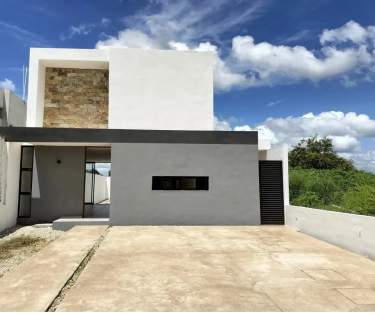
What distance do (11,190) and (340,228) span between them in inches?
431

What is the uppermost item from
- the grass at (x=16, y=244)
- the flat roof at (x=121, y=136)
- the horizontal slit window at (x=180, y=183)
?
the flat roof at (x=121, y=136)

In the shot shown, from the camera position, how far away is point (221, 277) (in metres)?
5.29

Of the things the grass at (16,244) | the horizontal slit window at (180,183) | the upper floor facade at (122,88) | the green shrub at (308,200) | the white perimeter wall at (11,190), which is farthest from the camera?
the upper floor facade at (122,88)

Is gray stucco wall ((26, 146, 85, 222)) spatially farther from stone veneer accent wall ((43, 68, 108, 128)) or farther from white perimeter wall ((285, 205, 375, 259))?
white perimeter wall ((285, 205, 375, 259))

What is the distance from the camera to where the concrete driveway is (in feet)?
13.5

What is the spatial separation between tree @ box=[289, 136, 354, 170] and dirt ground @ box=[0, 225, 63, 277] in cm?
2810

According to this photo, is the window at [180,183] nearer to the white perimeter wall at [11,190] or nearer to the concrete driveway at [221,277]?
the concrete driveway at [221,277]

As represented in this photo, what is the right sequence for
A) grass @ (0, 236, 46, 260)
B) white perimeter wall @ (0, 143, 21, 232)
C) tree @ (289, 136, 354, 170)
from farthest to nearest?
tree @ (289, 136, 354, 170) < white perimeter wall @ (0, 143, 21, 232) < grass @ (0, 236, 46, 260)

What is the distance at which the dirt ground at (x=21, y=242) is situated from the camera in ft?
22.2

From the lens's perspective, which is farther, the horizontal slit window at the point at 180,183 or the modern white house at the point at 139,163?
the horizontal slit window at the point at 180,183

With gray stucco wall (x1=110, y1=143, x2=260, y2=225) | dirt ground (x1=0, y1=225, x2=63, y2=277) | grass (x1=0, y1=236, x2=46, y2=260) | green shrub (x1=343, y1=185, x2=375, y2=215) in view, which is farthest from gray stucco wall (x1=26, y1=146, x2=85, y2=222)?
green shrub (x1=343, y1=185, x2=375, y2=215)

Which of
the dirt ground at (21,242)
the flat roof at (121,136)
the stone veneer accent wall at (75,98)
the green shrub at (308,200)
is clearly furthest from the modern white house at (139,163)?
the green shrub at (308,200)

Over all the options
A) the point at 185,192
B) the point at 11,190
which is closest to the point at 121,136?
the point at 185,192

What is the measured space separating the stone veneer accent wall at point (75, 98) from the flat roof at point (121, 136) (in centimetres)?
451
